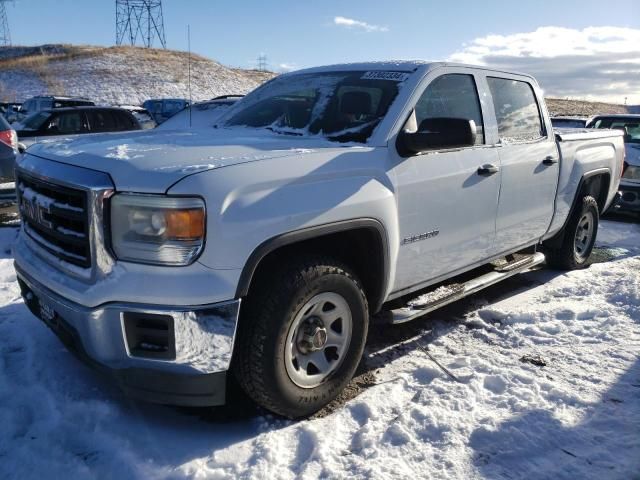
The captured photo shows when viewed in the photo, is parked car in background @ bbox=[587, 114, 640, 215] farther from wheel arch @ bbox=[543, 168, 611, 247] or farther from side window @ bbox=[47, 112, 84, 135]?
side window @ bbox=[47, 112, 84, 135]

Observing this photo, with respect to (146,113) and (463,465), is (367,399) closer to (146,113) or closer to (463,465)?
(463,465)

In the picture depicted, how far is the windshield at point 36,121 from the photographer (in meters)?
9.73

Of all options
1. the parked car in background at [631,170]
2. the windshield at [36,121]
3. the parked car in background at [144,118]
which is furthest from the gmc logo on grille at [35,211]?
the parked car in background at [144,118]

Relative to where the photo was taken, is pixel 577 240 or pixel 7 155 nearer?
pixel 577 240

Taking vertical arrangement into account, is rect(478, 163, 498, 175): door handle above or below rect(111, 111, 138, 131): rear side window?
below

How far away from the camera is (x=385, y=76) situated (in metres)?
3.63

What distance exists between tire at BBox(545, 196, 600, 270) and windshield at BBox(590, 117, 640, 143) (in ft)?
15.2

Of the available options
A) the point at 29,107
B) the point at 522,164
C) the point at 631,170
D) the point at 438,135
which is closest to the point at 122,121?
the point at 522,164

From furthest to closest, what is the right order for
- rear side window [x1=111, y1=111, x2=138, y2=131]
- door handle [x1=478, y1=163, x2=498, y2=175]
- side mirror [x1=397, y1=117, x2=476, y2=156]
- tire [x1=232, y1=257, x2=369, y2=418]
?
rear side window [x1=111, y1=111, x2=138, y2=131] → door handle [x1=478, y1=163, x2=498, y2=175] → side mirror [x1=397, y1=117, x2=476, y2=156] → tire [x1=232, y1=257, x2=369, y2=418]

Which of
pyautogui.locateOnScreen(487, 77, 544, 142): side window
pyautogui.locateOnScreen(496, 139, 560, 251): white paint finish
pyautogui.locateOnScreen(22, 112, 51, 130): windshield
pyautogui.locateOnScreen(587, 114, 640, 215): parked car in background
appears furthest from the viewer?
pyautogui.locateOnScreen(22, 112, 51, 130): windshield

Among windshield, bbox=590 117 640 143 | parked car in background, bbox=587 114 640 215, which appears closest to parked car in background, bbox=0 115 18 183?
parked car in background, bbox=587 114 640 215

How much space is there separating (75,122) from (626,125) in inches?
394

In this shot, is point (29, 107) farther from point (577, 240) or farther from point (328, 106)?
point (577, 240)

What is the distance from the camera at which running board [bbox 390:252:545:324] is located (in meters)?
3.45
